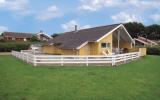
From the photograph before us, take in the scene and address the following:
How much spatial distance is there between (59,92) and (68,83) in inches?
99.7

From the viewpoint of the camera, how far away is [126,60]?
1168 inches

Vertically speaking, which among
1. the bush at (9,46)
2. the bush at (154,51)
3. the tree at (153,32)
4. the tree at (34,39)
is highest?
the tree at (153,32)

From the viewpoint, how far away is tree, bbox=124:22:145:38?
4053 inches

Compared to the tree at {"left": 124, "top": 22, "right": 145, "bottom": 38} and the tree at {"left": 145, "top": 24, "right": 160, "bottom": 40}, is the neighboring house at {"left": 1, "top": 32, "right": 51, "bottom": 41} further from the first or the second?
the tree at {"left": 145, "top": 24, "right": 160, "bottom": 40}

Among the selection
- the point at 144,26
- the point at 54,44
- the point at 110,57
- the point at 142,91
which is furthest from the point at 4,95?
the point at 144,26

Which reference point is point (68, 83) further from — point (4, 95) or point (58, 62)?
point (58, 62)

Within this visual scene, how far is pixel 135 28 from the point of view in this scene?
10350 cm

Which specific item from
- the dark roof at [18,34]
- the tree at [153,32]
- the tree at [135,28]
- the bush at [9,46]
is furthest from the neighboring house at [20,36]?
the tree at [153,32]

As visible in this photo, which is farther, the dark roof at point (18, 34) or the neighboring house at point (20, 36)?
the dark roof at point (18, 34)

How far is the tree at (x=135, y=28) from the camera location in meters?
103

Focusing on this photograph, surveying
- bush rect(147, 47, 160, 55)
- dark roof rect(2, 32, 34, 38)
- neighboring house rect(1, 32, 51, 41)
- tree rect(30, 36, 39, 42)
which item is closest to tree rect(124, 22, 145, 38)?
neighboring house rect(1, 32, 51, 41)

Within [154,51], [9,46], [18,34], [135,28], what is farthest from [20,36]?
[154,51]

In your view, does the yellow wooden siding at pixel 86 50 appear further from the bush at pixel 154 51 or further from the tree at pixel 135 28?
the tree at pixel 135 28

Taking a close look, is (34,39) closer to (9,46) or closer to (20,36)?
(20,36)
